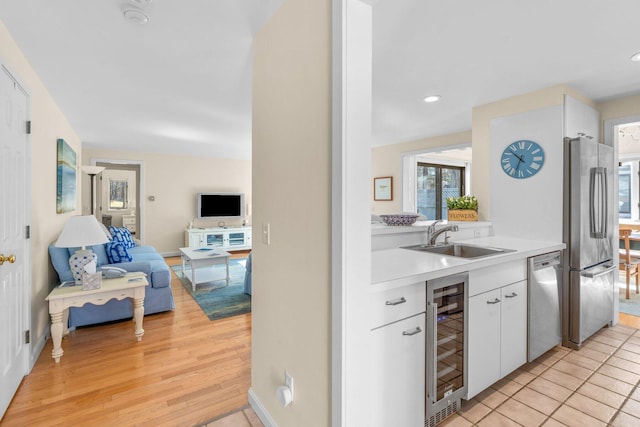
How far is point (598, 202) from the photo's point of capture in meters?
2.75

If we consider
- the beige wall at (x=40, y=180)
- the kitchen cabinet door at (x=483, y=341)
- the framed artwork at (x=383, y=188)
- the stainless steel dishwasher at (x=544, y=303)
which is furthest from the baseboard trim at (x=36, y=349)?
the framed artwork at (x=383, y=188)

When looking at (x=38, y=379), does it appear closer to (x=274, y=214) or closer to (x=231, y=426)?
(x=231, y=426)

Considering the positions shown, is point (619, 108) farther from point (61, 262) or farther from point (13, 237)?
point (61, 262)

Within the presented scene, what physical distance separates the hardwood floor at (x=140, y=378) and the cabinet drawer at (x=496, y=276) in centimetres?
158

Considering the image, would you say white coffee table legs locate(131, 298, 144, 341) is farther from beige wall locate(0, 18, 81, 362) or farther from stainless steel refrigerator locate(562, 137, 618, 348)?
stainless steel refrigerator locate(562, 137, 618, 348)

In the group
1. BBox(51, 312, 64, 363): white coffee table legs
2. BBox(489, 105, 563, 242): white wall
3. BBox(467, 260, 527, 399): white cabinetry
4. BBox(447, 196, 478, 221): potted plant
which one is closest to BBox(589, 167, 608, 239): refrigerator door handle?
BBox(489, 105, 563, 242): white wall

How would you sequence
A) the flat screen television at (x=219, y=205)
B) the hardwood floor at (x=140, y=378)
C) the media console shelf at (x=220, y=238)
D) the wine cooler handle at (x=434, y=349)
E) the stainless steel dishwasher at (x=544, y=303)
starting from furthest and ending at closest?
the flat screen television at (x=219, y=205) < the media console shelf at (x=220, y=238) < the stainless steel dishwasher at (x=544, y=303) < the hardwood floor at (x=140, y=378) < the wine cooler handle at (x=434, y=349)

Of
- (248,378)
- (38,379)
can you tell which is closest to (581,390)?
(248,378)

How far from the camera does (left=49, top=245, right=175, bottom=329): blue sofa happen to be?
9.27ft

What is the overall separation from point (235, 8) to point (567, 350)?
348cm

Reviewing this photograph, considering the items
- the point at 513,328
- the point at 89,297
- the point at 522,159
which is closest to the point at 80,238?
the point at 89,297

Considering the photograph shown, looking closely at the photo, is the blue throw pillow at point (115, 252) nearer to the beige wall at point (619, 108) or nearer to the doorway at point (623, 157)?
the doorway at point (623, 157)

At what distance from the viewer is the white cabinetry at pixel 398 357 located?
1390 mm

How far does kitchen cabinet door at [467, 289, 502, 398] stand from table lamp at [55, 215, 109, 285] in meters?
2.84
